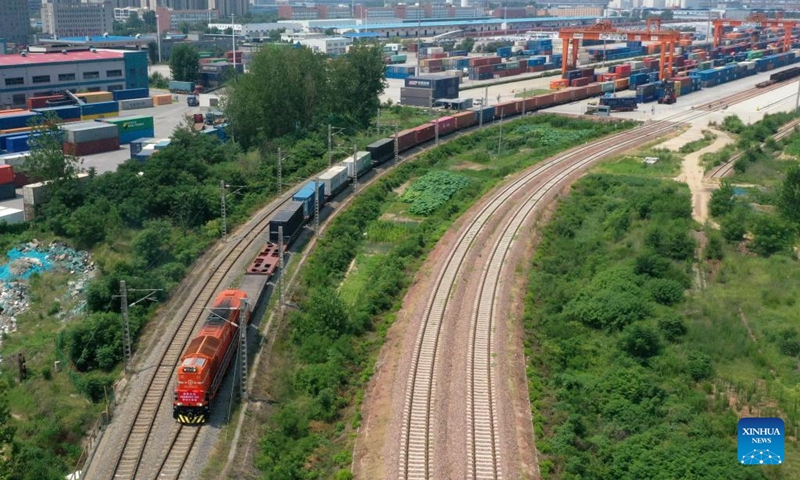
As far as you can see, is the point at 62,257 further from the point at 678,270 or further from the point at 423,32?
the point at 423,32

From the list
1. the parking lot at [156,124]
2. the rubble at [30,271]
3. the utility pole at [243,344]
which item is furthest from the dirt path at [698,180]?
the parking lot at [156,124]

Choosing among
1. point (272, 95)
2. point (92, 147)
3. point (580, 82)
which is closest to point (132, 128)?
point (92, 147)

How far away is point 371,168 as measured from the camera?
5378 centimetres

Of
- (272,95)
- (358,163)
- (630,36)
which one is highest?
(630,36)

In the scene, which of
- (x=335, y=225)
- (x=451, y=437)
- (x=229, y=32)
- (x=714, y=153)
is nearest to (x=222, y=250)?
(x=335, y=225)

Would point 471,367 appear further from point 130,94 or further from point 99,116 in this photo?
point 130,94

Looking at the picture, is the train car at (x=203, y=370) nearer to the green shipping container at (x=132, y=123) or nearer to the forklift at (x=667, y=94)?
the green shipping container at (x=132, y=123)

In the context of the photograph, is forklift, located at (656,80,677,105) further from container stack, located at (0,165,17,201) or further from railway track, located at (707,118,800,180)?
container stack, located at (0,165,17,201)

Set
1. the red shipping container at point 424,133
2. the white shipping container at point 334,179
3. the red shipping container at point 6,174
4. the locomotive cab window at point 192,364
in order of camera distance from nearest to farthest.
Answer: the locomotive cab window at point 192,364 → the white shipping container at point 334,179 → the red shipping container at point 6,174 → the red shipping container at point 424,133

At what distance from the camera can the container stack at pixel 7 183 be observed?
153 feet

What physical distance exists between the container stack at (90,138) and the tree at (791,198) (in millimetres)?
46787

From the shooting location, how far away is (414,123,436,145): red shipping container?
6131 cm

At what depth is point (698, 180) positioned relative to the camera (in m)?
51.6

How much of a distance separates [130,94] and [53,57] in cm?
856
